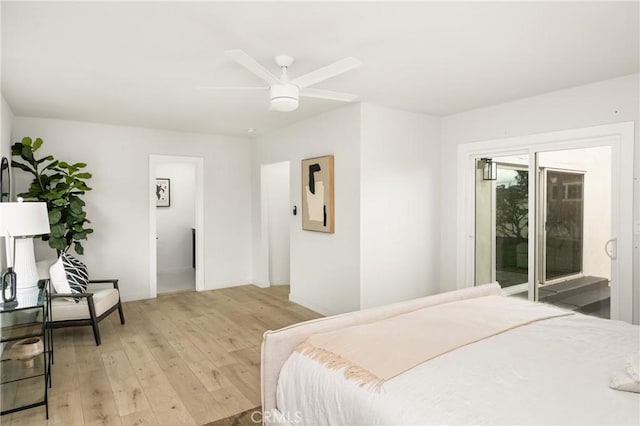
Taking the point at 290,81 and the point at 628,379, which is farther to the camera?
the point at 290,81

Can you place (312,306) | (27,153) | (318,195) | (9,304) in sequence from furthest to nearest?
1. (312,306)
2. (318,195)
3. (27,153)
4. (9,304)

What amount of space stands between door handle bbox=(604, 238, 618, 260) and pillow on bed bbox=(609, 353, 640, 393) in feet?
7.29

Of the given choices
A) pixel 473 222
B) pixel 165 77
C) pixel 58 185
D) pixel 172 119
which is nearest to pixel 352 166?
pixel 473 222

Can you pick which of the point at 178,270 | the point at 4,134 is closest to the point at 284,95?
the point at 4,134

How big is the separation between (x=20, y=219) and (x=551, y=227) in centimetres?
454

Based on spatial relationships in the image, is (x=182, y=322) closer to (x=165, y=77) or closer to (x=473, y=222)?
(x=165, y=77)

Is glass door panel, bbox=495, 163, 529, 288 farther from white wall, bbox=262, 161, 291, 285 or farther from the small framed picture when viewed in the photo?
the small framed picture

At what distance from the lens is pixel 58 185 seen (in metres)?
4.43

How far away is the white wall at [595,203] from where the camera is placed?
3.45m

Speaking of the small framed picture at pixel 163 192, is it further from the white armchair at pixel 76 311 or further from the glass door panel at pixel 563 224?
the glass door panel at pixel 563 224

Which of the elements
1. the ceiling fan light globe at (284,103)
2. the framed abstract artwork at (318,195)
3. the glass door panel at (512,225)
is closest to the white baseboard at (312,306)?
the framed abstract artwork at (318,195)

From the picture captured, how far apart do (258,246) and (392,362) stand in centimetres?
468

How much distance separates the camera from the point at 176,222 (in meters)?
7.66

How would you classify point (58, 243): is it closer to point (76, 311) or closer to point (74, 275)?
point (74, 275)
